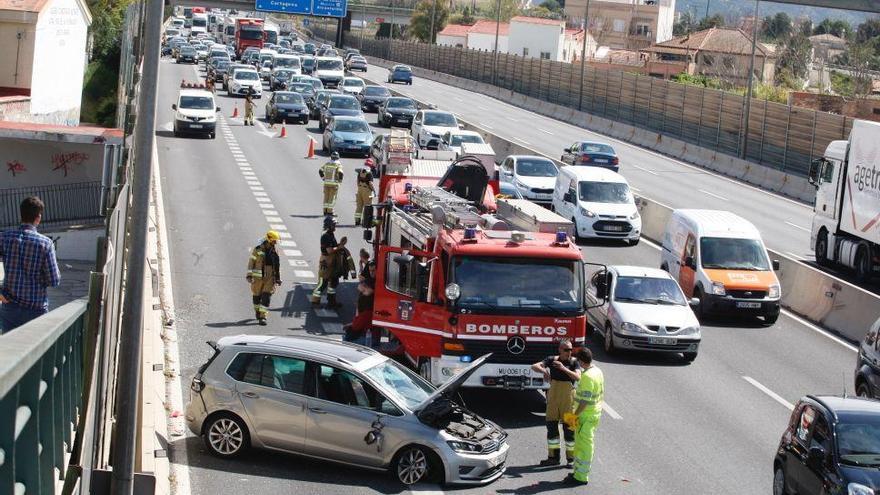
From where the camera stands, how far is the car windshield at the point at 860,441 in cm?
1241

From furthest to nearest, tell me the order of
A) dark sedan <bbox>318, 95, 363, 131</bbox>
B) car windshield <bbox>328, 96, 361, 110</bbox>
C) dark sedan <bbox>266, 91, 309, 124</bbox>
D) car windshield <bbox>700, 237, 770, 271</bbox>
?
dark sedan <bbox>266, 91, 309, 124</bbox> → car windshield <bbox>328, 96, 361, 110</bbox> → dark sedan <bbox>318, 95, 363, 131</bbox> → car windshield <bbox>700, 237, 770, 271</bbox>

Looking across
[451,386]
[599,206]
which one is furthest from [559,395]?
[599,206]

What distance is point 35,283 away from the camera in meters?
10.9

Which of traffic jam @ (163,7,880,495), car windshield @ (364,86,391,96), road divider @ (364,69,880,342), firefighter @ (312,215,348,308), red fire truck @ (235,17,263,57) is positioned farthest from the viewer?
red fire truck @ (235,17,263,57)

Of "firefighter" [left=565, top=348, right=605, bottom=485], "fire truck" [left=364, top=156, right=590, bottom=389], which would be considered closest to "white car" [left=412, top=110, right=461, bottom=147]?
"fire truck" [left=364, top=156, right=590, bottom=389]

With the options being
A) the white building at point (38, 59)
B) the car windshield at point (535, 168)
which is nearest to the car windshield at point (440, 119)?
the car windshield at point (535, 168)

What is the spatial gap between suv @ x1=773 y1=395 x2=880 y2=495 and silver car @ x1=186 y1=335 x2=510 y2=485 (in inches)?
124

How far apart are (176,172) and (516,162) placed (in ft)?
35.7

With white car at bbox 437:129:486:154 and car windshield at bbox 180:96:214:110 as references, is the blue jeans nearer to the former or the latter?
white car at bbox 437:129:486:154

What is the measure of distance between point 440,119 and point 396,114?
9172 mm

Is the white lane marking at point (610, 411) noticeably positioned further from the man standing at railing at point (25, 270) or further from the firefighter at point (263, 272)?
the man standing at railing at point (25, 270)

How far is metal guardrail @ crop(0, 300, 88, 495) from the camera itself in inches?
153

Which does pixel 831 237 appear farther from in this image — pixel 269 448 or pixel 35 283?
pixel 35 283

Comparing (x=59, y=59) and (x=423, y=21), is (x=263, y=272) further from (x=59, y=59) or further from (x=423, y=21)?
(x=423, y=21)
